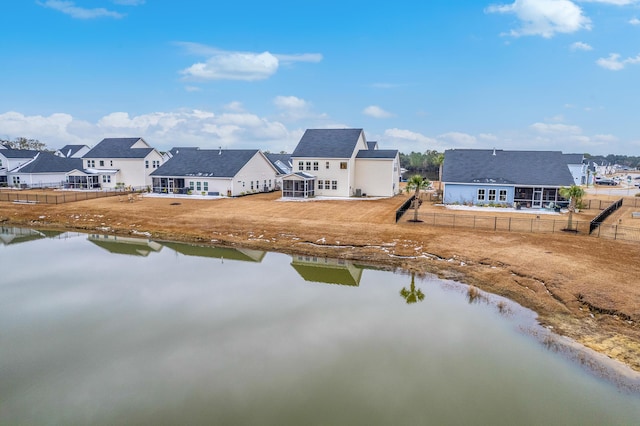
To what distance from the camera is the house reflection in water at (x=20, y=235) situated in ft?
88.5

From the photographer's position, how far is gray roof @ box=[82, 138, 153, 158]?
173ft

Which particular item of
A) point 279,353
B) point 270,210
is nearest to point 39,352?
point 279,353

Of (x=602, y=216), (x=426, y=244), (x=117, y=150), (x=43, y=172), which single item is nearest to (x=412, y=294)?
(x=426, y=244)

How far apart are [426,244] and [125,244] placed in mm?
18458

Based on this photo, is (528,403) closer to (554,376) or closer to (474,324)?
(554,376)

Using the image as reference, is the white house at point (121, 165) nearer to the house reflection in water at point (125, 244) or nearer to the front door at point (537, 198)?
the house reflection in water at point (125, 244)

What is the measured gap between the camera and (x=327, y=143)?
44938 millimetres

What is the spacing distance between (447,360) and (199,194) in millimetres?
37939

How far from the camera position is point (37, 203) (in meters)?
39.6

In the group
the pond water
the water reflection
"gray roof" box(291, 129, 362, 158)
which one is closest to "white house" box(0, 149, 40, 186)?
"gray roof" box(291, 129, 362, 158)

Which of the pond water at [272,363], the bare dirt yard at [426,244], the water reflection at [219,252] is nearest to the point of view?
the pond water at [272,363]

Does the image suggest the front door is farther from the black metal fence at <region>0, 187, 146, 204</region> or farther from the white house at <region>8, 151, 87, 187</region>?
the white house at <region>8, 151, 87, 187</region>

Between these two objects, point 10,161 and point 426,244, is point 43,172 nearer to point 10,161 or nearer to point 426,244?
point 10,161

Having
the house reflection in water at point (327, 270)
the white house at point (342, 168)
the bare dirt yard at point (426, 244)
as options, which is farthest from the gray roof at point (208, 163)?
the house reflection in water at point (327, 270)
